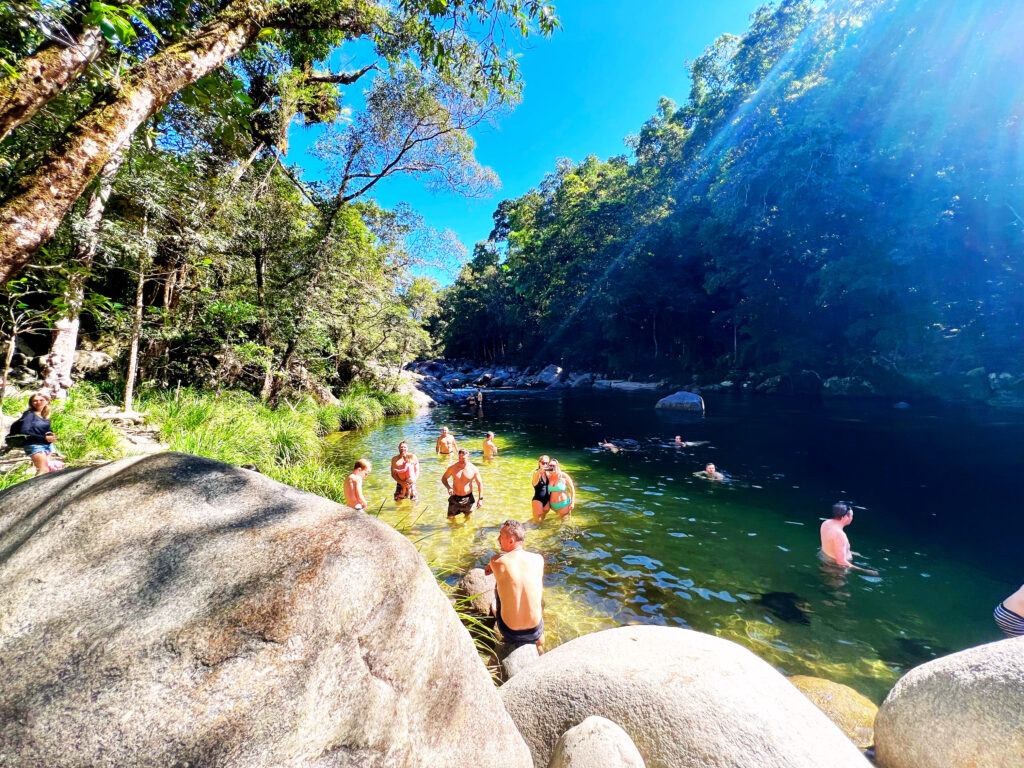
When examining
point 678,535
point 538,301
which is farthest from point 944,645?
point 538,301

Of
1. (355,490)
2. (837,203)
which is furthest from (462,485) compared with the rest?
(837,203)

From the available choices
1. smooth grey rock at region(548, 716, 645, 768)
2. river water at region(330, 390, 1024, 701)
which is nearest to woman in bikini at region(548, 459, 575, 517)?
river water at region(330, 390, 1024, 701)

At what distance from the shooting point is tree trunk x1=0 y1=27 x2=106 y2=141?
226 centimetres

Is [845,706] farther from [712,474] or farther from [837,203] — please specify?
[837,203]

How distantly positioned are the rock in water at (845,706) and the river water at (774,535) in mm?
377

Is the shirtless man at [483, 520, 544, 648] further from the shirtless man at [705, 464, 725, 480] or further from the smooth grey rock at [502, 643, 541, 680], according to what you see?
the shirtless man at [705, 464, 725, 480]

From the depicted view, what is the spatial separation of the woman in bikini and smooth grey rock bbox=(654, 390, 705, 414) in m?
17.4

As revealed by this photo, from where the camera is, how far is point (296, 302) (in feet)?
48.5

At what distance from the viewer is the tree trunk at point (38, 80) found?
2256 mm

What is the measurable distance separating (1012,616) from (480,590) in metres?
5.60

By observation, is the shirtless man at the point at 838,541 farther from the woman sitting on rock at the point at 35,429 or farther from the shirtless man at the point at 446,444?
the woman sitting on rock at the point at 35,429

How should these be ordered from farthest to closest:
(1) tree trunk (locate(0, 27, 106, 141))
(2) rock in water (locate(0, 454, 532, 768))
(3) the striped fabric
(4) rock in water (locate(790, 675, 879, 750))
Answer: (3) the striped fabric → (4) rock in water (locate(790, 675, 879, 750)) → (1) tree trunk (locate(0, 27, 106, 141)) → (2) rock in water (locate(0, 454, 532, 768))

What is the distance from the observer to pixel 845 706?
3.64 meters

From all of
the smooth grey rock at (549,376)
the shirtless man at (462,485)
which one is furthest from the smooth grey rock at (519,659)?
the smooth grey rock at (549,376)
